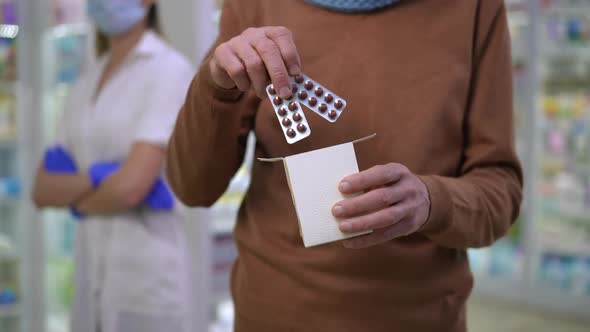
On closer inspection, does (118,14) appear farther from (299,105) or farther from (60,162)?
(299,105)

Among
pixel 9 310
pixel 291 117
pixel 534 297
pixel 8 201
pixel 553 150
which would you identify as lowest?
pixel 534 297

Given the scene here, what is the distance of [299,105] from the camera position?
804 millimetres

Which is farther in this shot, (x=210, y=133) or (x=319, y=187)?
(x=210, y=133)

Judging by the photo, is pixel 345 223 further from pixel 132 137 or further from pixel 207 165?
pixel 132 137

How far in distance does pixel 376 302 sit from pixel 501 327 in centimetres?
360

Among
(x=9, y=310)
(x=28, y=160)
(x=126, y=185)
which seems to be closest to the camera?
(x=126, y=185)

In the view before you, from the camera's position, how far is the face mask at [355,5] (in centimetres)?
98

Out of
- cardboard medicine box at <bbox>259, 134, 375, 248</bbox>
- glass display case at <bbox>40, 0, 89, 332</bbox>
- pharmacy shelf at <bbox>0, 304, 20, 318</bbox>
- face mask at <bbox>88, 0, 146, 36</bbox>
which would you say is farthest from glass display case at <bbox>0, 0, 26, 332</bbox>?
cardboard medicine box at <bbox>259, 134, 375, 248</bbox>

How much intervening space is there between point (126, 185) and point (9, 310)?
6.35 ft

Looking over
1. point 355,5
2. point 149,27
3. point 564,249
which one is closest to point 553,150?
point 564,249

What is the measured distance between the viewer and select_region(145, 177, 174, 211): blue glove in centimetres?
159

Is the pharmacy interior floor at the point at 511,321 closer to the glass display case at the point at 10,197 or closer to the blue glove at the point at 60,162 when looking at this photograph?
the glass display case at the point at 10,197

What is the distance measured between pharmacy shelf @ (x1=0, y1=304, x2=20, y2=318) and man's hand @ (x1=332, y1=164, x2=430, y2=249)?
8.90ft

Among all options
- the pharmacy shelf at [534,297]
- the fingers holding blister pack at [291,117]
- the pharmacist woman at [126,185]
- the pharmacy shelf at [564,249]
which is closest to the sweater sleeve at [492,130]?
the fingers holding blister pack at [291,117]
